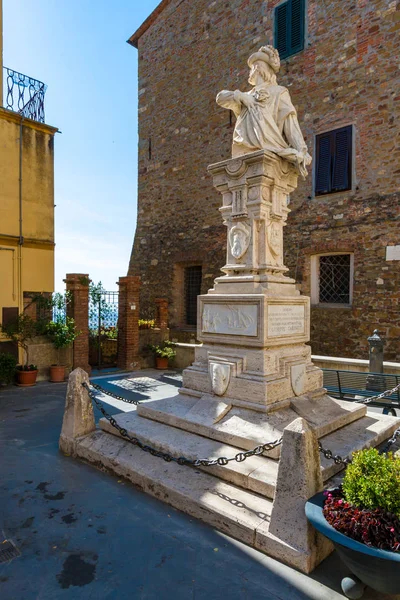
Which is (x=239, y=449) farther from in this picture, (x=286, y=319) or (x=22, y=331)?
(x=22, y=331)

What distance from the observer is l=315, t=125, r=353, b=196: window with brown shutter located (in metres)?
10.3

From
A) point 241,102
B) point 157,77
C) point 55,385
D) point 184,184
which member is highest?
point 157,77

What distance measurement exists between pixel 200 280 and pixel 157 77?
8.15 meters

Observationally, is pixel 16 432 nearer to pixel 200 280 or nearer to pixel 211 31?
pixel 200 280

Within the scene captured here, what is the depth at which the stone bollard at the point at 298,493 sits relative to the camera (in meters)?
2.77

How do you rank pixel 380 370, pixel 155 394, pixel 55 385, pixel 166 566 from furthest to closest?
1. pixel 55 385
2. pixel 155 394
3. pixel 380 370
4. pixel 166 566

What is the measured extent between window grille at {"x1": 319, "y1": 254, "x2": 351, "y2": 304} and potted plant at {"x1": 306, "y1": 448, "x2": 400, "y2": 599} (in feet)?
27.2

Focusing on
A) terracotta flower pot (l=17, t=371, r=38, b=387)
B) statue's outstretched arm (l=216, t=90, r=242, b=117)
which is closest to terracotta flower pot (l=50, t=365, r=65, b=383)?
terracotta flower pot (l=17, t=371, r=38, b=387)

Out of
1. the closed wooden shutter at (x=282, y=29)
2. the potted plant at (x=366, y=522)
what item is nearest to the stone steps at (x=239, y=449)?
the potted plant at (x=366, y=522)

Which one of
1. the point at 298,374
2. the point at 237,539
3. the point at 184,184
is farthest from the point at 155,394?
the point at 184,184

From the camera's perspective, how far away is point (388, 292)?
9.47m

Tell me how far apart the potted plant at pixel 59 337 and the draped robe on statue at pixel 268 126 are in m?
6.12

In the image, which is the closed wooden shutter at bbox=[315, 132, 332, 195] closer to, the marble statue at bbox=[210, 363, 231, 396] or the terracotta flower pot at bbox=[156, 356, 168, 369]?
the terracotta flower pot at bbox=[156, 356, 168, 369]

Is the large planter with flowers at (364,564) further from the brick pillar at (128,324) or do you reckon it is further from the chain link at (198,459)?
the brick pillar at (128,324)
